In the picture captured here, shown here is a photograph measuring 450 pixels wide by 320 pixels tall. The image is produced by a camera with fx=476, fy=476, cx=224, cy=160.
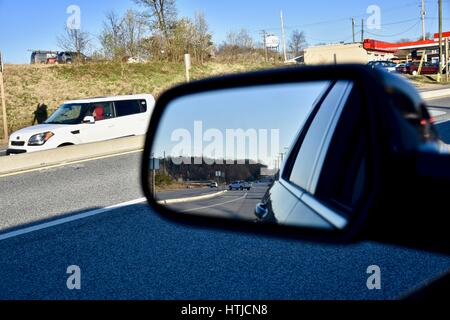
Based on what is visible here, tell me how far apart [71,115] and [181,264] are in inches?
392

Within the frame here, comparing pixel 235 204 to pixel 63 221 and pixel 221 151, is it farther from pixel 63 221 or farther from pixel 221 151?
pixel 63 221

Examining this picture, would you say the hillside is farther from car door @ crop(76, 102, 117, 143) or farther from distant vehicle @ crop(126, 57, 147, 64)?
car door @ crop(76, 102, 117, 143)

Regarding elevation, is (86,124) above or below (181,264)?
above

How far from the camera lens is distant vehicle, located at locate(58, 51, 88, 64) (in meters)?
39.5

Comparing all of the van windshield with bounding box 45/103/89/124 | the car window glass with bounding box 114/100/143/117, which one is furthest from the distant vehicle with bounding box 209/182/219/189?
the car window glass with bounding box 114/100/143/117

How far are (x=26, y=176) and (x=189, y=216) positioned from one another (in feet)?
29.5

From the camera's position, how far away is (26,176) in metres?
10.1

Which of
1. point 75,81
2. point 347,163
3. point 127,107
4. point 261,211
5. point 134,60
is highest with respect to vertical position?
point 134,60

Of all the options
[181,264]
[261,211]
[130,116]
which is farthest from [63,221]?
[130,116]

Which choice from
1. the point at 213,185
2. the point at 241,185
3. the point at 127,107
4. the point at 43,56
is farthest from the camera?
the point at 43,56

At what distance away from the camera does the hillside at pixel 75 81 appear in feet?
95.5

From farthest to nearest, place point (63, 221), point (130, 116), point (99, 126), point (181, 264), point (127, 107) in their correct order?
point (130, 116) → point (127, 107) → point (99, 126) → point (63, 221) → point (181, 264)

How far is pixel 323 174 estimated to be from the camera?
1723 mm
